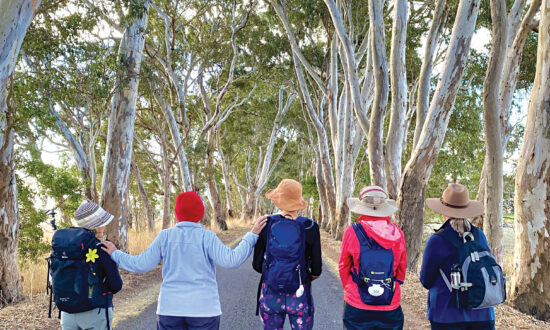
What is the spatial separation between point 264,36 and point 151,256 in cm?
1761

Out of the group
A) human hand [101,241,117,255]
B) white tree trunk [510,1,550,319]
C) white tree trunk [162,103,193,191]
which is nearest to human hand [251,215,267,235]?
human hand [101,241,117,255]

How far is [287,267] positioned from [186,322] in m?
0.85

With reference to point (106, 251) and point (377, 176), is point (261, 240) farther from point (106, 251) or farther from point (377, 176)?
point (377, 176)

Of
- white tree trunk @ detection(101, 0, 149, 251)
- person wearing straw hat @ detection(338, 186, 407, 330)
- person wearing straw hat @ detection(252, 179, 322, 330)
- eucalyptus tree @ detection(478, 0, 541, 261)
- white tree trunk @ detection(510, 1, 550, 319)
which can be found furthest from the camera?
white tree trunk @ detection(101, 0, 149, 251)

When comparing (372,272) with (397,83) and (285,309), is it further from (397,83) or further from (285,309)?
(397,83)

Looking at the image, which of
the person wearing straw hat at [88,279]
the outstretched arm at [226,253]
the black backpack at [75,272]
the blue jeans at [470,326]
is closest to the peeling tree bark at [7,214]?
the person wearing straw hat at [88,279]

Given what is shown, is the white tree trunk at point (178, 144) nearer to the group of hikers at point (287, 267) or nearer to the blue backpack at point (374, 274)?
the group of hikers at point (287, 267)

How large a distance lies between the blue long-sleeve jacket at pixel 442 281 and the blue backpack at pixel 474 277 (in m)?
0.05

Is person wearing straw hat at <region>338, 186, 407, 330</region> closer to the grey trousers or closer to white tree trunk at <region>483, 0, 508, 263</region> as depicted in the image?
the grey trousers

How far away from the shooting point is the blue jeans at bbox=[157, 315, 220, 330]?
310 centimetres

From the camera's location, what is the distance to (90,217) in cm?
321

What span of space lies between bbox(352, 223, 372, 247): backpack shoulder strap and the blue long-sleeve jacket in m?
0.43

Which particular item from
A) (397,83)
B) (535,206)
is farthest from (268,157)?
(535,206)

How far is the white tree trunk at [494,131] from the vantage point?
8391 mm
